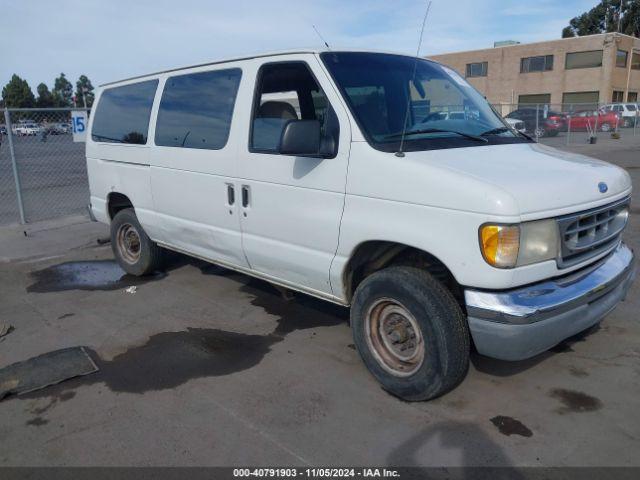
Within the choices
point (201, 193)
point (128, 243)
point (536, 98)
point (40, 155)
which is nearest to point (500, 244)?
point (201, 193)

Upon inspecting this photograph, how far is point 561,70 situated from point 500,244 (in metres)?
48.6

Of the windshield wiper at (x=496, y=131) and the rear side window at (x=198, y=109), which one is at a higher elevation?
the rear side window at (x=198, y=109)

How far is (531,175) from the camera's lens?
312 centimetres

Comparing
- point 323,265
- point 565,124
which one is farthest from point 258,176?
point 565,124

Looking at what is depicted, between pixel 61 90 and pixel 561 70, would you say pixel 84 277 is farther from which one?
pixel 61 90

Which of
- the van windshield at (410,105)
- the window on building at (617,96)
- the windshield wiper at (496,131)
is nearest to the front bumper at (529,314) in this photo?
the van windshield at (410,105)

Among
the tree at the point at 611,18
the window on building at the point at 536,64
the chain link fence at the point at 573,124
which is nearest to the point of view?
the chain link fence at the point at 573,124

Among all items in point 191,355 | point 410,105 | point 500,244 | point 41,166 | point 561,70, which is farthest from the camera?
point 561,70

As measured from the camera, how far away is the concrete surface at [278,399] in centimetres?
298

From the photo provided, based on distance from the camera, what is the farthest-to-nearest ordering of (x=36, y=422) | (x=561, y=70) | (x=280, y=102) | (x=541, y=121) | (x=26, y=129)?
(x=561, y=70) < (x=541, y=121) < (x=26, y=129) < (x=280, y=102) < (x=36, y=422)

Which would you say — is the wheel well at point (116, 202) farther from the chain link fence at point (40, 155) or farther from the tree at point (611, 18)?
the tree at point (611, 18)

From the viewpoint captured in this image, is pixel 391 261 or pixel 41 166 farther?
pixel 41 166

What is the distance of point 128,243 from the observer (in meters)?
6.20

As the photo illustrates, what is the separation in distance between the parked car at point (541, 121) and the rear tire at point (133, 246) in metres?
18.0
